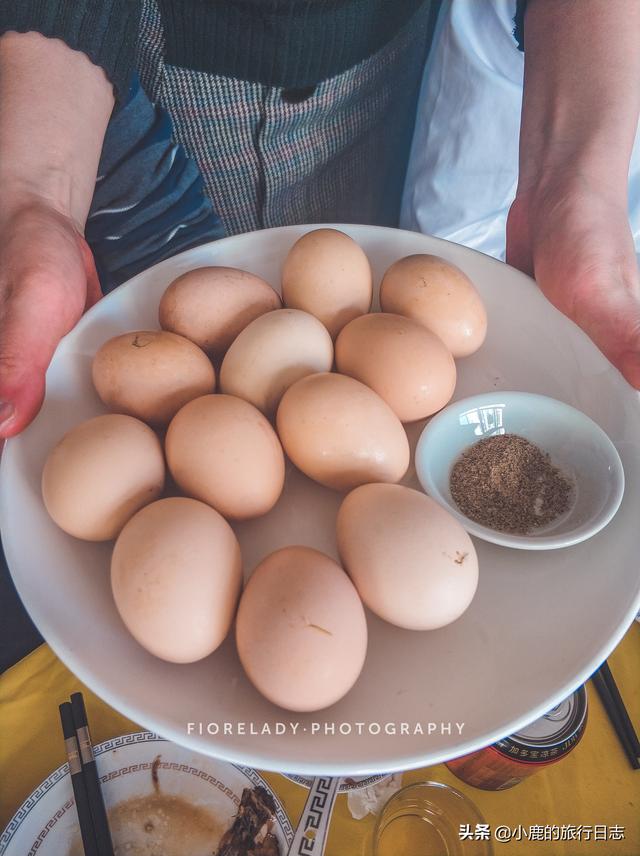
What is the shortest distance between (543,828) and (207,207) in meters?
0.99

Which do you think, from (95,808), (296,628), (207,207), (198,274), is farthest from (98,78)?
(95,808)

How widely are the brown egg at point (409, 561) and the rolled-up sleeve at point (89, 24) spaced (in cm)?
71

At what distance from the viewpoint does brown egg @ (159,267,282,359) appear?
2.31ft

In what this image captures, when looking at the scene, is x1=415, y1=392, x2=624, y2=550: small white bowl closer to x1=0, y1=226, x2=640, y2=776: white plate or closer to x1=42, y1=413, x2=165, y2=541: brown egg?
x1=0, y1=226, x2=640, y2=776: white plate

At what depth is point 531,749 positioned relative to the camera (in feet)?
2.13

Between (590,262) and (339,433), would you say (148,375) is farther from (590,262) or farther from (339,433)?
(590,262)

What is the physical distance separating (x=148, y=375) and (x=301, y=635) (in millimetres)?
306

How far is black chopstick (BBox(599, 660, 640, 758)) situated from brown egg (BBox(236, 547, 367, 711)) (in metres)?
0.43

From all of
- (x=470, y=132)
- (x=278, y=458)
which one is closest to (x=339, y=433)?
(x=278, y=458)

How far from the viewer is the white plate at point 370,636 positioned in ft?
1.60

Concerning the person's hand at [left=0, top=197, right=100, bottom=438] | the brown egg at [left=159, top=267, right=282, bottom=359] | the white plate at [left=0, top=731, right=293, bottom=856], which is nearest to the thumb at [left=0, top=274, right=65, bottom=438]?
the person's hand at [left=0, top=197, right=100, bottom=438]

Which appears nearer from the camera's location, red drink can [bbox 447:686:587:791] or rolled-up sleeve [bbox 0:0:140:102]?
red drink can [bbox 447:686:587:791]

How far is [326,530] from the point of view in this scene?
2.06 ft

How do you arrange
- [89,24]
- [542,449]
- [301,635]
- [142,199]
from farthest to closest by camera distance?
[142,199] < [89,24] < [542,449] < [301,635]
